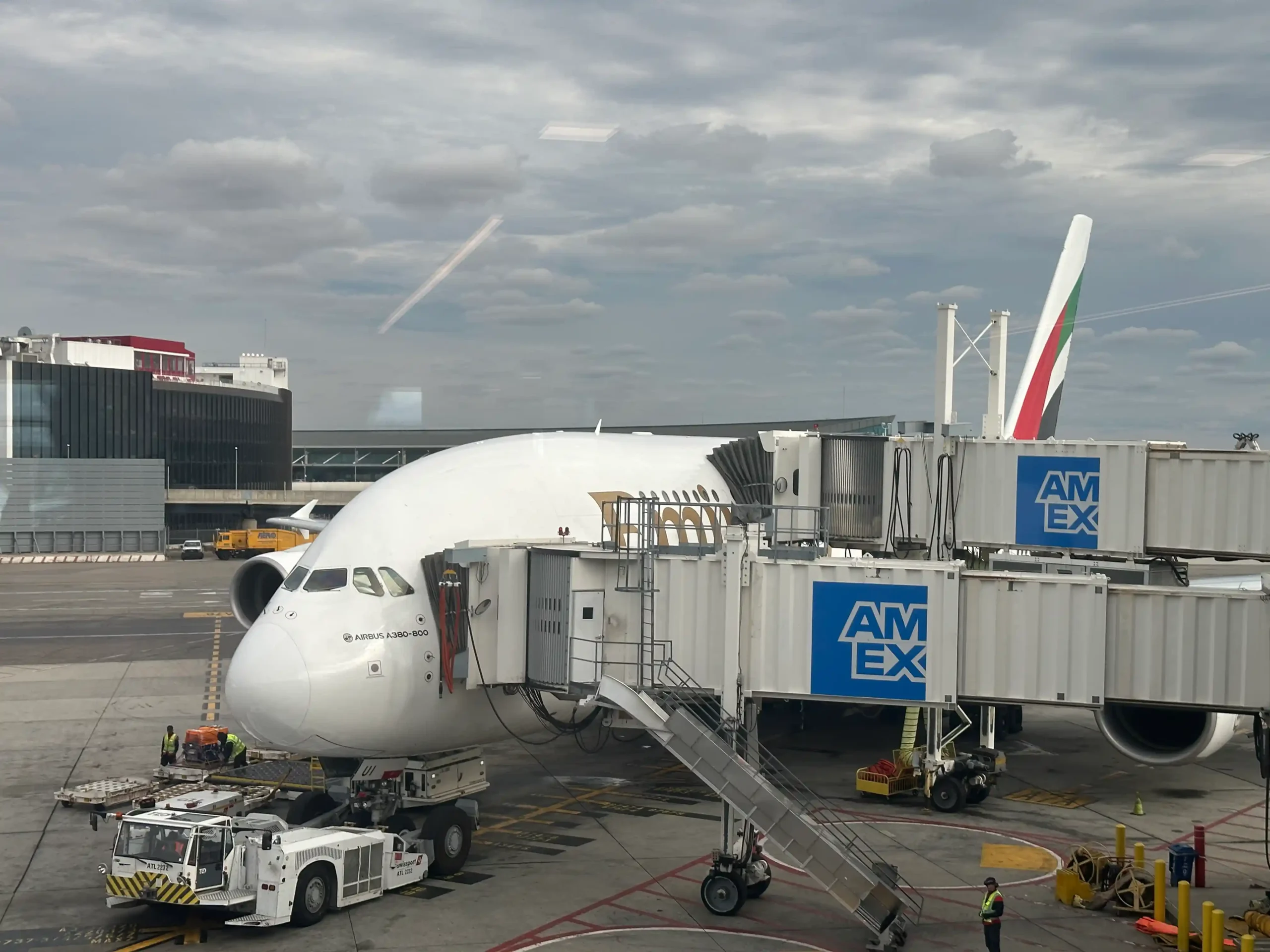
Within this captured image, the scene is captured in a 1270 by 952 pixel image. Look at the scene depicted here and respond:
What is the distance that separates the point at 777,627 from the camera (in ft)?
55.7

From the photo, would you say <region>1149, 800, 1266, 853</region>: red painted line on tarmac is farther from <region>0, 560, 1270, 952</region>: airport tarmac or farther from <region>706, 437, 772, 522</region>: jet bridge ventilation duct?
<region>706, 437, 772, 522</region>: jet bridge ventilation duct

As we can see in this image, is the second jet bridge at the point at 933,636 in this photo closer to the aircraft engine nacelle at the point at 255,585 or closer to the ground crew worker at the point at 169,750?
the aircraft engine nacelle at the point at 255,585

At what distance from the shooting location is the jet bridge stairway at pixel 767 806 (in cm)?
1581

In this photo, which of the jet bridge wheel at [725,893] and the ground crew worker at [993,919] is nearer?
the ground crew worker at [993,919]

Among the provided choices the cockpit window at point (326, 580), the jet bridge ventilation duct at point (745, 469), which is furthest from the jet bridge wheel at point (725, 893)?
the jet bridge ventilation duct at point (745, 469)

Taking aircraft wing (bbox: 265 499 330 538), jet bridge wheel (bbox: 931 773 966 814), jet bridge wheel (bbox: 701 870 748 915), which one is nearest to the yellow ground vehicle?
aircraft wing (bbox: 265 499 330 538)

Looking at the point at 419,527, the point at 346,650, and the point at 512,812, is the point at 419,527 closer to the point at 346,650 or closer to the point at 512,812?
the point at 346,650

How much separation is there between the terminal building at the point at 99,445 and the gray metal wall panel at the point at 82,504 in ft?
0.24

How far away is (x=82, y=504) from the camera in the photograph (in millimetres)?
93688

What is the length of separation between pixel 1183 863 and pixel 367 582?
12322mm

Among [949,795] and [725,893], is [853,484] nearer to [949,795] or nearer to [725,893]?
[949,795]

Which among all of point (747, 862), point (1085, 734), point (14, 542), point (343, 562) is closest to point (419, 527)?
point (343, 562)

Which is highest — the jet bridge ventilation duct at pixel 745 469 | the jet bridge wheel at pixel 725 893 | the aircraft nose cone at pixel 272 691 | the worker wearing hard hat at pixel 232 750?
the jet bridge ventilation duct at pixel 745 469

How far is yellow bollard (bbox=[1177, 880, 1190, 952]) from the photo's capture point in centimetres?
1563
